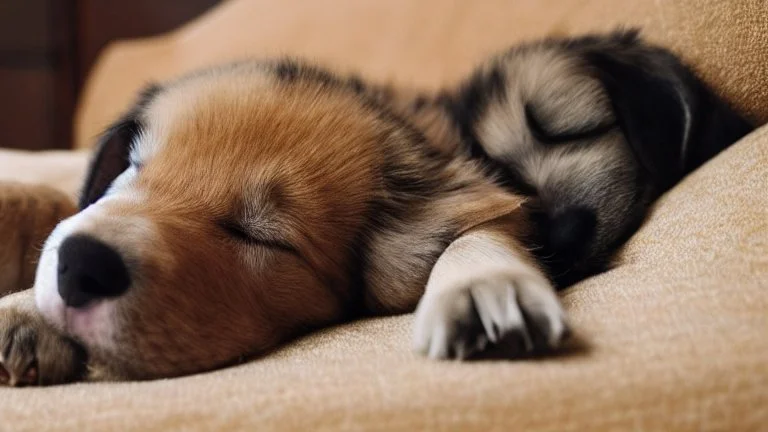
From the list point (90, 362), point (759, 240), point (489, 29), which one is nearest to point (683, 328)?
point (759, 240)

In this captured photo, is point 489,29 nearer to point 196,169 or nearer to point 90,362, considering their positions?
point 196,169

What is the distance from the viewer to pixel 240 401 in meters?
0.69

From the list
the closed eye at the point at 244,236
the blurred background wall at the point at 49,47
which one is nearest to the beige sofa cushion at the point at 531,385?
the closed eye at the point at 244,236

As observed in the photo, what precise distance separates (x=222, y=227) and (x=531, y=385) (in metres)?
0.44

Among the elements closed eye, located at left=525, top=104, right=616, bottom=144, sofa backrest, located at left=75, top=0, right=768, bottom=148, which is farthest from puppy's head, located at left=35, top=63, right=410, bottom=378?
sofa backrest, located at left=75, top=0, right=768, bottom=148

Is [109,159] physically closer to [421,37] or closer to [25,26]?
[421,37]

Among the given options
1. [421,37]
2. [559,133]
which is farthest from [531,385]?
[421,37]

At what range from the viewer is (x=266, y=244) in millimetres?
983

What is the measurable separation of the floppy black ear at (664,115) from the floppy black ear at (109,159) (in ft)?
2.34

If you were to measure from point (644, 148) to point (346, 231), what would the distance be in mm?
530

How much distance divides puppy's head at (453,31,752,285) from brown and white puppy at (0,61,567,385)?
151 mm

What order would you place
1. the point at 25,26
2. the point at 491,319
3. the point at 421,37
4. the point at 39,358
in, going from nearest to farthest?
1. the point at 491,319
2. the point at 39,358
3. the point at 421,37
4. the point at 25,26

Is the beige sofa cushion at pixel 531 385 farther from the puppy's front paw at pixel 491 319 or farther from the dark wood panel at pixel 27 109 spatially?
the dark wood panel at pixel 27 109

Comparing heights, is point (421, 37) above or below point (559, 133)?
below
